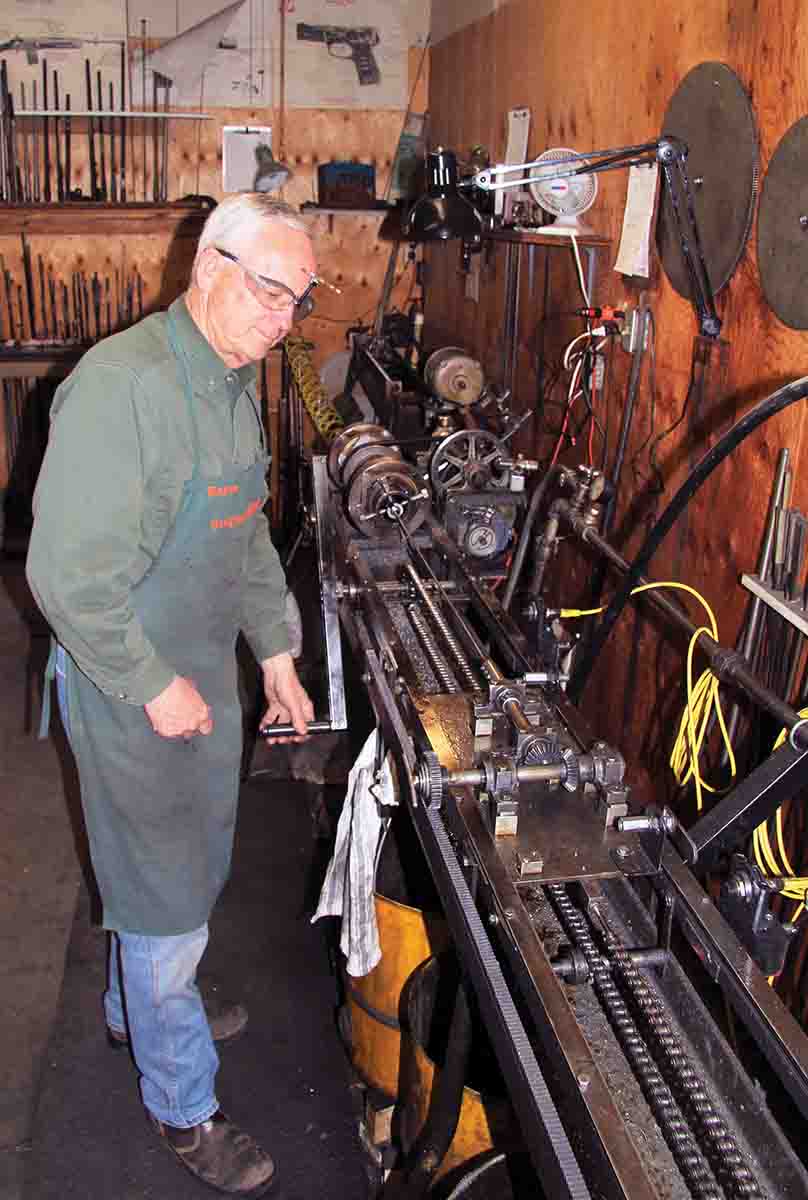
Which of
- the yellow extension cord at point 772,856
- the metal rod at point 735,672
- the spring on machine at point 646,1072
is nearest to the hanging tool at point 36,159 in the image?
the metal rod at point 735,672

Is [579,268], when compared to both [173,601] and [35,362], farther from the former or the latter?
[35,362]

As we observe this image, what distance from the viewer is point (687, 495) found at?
5.26 feet

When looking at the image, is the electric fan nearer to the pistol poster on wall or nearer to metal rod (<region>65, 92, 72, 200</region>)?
the pistol poster on wall

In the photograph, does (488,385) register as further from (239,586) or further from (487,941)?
(487,941)

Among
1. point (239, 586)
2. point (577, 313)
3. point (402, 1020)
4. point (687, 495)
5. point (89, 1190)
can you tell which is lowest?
point (89, 1190)

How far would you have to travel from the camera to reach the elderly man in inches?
55.2

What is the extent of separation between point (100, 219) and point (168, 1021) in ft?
12.6

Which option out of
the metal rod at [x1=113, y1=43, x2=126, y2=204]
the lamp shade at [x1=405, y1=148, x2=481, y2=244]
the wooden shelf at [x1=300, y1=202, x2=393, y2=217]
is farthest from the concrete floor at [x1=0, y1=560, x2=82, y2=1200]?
the wooden shelf at [x1=300, y1=202, x2=393, y2=217]

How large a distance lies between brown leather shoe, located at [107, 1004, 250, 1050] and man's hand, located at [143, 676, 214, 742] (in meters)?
0.89

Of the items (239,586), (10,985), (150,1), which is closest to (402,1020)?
(239,586)

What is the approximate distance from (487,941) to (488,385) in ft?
8.34

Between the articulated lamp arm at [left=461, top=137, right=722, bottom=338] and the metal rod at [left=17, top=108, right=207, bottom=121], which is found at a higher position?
the metal rod at [left=17, top=108, right=207, bottom=121]

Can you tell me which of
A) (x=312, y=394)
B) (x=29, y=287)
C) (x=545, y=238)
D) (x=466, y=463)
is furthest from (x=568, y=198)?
(x=29, y=287)

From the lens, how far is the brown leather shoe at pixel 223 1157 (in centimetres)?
181
